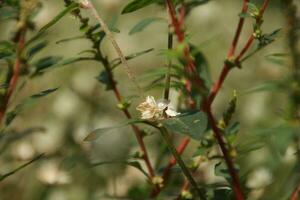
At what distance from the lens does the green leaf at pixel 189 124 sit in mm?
1144

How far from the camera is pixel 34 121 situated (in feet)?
11.4

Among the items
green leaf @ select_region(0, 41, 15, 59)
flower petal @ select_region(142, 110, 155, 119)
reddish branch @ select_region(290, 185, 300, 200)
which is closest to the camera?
flower petal @ select_region(142, 110, 155, 119)

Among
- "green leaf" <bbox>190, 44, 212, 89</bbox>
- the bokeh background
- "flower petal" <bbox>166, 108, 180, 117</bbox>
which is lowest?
the bokeh background

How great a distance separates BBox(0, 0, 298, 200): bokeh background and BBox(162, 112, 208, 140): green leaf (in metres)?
0.17

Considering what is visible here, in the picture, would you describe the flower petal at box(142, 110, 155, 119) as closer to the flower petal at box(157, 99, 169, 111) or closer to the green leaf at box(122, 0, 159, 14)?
the flower petal at box(157, 99, 169, 111)

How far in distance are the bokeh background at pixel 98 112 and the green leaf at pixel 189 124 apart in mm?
166

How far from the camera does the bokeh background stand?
226 cm

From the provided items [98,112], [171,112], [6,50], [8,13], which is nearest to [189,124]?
[171,112]

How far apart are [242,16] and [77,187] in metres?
1.22

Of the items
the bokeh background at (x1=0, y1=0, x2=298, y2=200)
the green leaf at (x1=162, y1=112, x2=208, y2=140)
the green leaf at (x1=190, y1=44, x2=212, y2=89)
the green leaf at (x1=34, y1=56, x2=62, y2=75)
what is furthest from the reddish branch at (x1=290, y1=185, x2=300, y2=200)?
the green leaf at (x1=34, y1=56, x2=62, y2=75)

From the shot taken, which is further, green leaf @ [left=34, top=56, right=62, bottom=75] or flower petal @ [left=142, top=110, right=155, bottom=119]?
green leaf @ [left=34, top=56, right=62, bottom=75]

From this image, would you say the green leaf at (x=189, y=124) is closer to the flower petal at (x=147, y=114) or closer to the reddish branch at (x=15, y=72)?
the flower petal at (x=147, y=114)

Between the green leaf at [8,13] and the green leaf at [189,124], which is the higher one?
the green leaf at [8,13]

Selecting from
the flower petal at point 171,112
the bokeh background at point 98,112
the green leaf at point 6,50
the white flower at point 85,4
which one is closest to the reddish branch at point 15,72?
the green leaf at point 6,50
